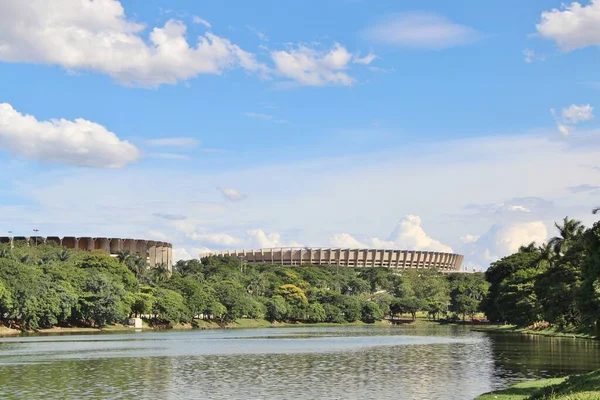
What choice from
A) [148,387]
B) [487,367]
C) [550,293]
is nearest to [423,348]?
[550,293]

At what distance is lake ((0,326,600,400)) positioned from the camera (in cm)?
5431

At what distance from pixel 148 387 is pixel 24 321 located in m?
105

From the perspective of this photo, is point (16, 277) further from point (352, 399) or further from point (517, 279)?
A: point (352, 399)

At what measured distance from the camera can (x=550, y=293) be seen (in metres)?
115

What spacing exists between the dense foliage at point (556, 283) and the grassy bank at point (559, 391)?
19680 millimetres

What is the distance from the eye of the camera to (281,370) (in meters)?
71.3

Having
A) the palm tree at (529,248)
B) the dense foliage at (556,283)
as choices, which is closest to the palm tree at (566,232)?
the dense foliage at (556,283)

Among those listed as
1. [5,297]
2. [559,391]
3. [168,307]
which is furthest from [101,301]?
[559,391]

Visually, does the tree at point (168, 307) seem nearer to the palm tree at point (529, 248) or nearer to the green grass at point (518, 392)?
the palm tree at point (529, 248)

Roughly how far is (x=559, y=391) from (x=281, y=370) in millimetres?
34919

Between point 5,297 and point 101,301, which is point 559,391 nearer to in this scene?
point 5,297

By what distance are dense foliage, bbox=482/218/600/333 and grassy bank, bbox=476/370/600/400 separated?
1968 centimetres

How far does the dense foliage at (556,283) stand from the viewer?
240 feet

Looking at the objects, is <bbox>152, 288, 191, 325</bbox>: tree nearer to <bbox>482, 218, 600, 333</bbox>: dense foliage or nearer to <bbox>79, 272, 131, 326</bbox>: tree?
<bbox>79, 272, 131, 326</bbox>: tree
